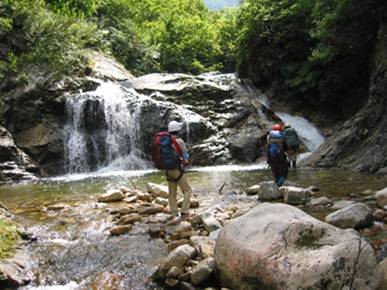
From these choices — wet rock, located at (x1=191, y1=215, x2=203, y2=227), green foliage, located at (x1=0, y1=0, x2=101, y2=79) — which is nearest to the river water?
wet rock, located at (x1=191, y1=215, x2=203, y2=227)

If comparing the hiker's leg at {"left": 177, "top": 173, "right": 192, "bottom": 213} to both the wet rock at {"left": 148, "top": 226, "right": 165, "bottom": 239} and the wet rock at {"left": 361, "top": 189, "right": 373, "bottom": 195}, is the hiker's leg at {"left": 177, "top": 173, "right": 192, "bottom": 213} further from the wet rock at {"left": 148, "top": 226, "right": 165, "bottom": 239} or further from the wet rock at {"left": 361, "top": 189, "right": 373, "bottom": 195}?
the wet rock at {"left": 361, "top": 189, "right": 373, "bottom": 195}

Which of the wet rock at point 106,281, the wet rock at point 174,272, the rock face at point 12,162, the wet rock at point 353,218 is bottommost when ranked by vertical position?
the wet rock at point 106,281

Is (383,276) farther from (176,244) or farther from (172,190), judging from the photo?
(172,190)

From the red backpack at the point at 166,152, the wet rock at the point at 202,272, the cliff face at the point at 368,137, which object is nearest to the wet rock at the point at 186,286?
the wet rock at the point at 202,272

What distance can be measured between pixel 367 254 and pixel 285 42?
22063 millimetres

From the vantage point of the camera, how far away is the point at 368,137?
13.7 meters

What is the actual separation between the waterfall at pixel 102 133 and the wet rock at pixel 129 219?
11878mm

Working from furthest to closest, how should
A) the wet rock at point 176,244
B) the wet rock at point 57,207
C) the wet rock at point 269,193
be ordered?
the wet rock at point 57,207
the wet rock at point 269,193
the wet rock at point 176,244

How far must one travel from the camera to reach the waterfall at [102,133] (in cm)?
2003

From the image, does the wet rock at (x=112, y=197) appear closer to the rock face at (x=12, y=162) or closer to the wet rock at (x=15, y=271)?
the wet rock at (x=15, y=271)

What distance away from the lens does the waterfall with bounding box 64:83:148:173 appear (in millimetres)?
20031

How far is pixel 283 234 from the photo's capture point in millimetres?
4473

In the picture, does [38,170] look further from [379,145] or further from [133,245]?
[379,145]

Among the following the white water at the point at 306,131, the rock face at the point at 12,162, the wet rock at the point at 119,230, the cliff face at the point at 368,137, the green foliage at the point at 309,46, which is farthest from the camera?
the white water at the point at 306,131
